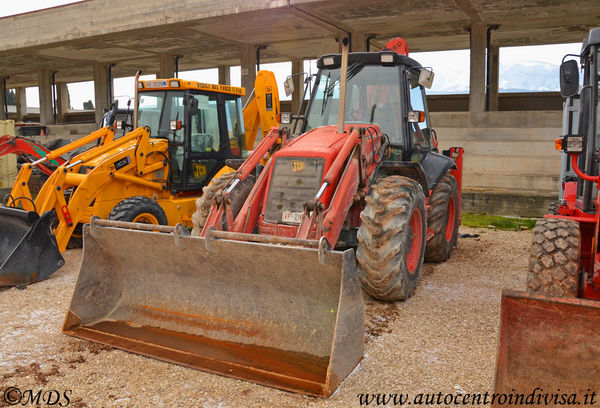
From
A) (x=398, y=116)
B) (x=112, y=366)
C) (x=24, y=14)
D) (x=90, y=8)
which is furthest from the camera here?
(x=24, y=14)

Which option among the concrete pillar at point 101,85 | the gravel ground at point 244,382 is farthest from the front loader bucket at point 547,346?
the concrete pillar at point 101,85

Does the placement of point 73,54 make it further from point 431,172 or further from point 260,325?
point 260,325

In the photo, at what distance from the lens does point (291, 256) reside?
3.57 metres

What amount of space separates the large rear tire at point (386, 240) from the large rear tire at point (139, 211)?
10.6 feet

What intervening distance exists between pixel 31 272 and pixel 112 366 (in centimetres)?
266

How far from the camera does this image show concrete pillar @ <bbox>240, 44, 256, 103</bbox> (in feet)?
53.1

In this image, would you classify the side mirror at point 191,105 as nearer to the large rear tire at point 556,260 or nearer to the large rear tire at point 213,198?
the large rear tire at point 213,198

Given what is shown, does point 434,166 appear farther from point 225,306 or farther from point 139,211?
point 139,211

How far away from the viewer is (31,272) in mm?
5738

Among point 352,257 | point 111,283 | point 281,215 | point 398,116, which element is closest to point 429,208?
point 398,116

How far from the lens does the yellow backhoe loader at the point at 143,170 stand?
19.2ft

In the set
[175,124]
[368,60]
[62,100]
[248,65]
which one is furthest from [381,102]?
[62,100]

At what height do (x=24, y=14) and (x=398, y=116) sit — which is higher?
(x=24, y=14)

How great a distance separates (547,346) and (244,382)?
5.85ft
